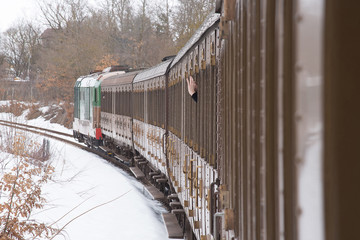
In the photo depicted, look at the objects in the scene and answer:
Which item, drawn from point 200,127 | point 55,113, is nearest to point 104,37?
point 55,113

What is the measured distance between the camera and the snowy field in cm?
1014

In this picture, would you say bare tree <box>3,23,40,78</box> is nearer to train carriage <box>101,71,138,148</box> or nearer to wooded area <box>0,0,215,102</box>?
wooded area <box>0,0,215,102</box>

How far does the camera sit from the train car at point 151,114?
11.5 m

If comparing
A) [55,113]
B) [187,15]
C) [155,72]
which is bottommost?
[55,113]

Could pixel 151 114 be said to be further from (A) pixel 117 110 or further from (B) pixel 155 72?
(A) pixel 117 110

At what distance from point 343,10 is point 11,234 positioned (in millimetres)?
8614

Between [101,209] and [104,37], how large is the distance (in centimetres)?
3993

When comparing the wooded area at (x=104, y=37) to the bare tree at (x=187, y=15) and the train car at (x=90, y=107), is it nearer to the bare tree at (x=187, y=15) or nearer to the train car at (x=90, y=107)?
the bare tree at (x=187, y=15)

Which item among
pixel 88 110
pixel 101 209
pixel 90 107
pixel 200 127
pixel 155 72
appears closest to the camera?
pixel 200 127

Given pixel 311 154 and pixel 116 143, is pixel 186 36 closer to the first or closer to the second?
pixel 116 143

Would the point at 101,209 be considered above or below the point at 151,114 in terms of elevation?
below

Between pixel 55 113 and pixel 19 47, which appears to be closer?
pixel 55 113

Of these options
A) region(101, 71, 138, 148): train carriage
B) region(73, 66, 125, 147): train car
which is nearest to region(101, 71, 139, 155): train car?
region(101, 71, 138, 148): train carriage

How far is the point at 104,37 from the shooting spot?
5072 cm
